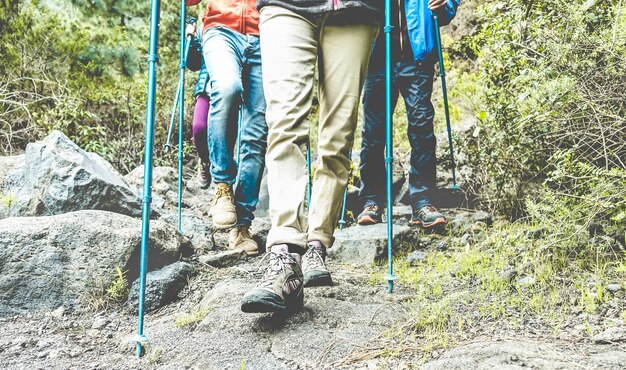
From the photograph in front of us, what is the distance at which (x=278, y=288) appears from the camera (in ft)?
7.77

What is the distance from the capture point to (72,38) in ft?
24.1

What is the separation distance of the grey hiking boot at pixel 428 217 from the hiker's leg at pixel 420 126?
0.18ft

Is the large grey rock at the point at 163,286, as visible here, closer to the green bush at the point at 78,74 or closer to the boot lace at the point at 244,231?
the boot lace at the point at 244,231

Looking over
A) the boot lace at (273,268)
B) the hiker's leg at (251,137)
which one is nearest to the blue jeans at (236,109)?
the hiker's leg at (251,137)

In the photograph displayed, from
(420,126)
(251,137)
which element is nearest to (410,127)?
(420,126)

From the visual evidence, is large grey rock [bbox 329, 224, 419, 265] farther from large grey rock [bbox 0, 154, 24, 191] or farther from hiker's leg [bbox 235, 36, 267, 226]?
large grey rock [bbox 0, 154, 24, 191]

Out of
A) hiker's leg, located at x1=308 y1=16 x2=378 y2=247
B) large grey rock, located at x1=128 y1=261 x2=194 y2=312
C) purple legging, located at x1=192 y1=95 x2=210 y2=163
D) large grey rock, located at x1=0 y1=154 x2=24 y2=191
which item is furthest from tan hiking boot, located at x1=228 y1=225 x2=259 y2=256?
large grey rock, located at x1=0 y1=154 x2=24 y2=191

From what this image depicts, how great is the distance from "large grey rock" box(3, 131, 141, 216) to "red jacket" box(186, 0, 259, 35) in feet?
4.75

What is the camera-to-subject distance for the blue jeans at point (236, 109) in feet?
12.5

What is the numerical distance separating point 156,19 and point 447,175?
129 inches

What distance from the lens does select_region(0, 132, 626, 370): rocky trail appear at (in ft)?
7.20

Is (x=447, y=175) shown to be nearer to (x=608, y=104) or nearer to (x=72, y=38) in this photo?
(x=608, y=104)

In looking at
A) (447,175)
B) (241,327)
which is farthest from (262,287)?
(447,175)

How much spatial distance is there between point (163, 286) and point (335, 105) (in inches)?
56.9
